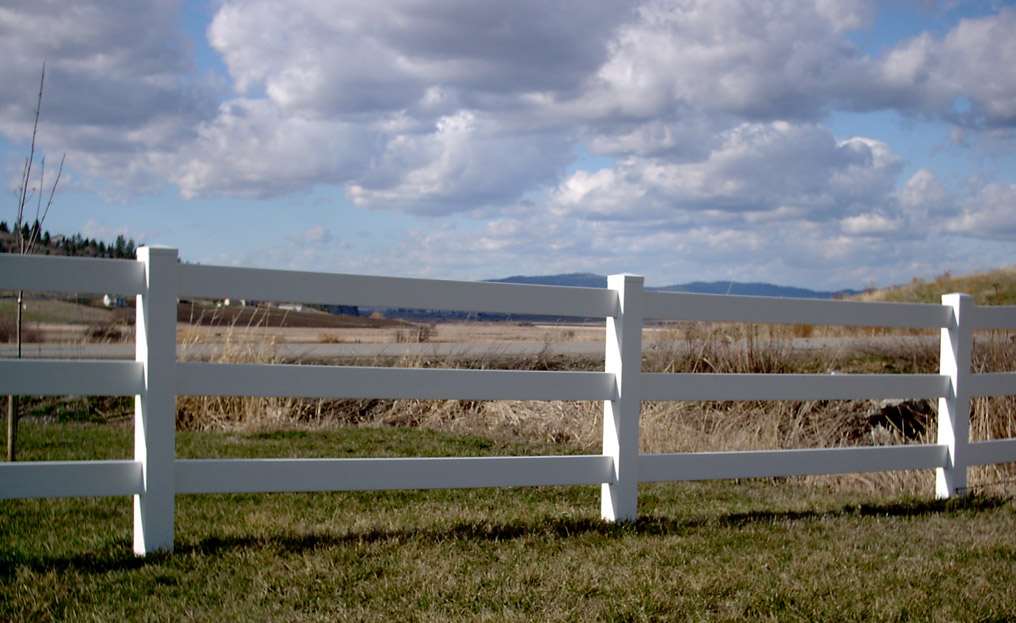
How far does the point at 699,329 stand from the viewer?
11273 mm

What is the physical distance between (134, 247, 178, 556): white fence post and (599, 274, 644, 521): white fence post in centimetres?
262

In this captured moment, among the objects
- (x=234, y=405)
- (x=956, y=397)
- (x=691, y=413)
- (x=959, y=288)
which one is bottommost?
(x=691, y=413)

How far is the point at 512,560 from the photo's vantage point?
14.3 ft

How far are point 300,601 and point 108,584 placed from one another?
3.33 ft

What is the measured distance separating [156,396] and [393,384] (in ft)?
4.18

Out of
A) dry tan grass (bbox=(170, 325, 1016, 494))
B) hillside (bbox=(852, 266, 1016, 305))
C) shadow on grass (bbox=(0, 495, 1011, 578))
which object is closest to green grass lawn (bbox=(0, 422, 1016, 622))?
shadow on grass (bbox=(0, 495, 1011, 578))

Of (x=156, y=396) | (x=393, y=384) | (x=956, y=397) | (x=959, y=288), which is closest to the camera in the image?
(x=156, y=396)

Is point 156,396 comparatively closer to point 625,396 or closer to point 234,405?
point 625,396

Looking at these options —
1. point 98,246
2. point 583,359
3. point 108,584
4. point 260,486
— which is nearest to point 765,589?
point 260,486

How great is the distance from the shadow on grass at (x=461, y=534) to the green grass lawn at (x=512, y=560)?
0.02 metres

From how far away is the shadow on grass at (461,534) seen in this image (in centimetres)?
428

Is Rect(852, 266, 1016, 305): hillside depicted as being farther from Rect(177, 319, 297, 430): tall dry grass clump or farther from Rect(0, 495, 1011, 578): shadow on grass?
Rect(0, 495, 1011, 578): shadow on grass

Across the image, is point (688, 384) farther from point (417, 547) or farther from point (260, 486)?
point (260, 486)

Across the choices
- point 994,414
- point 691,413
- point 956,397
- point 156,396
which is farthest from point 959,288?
point 156,396
